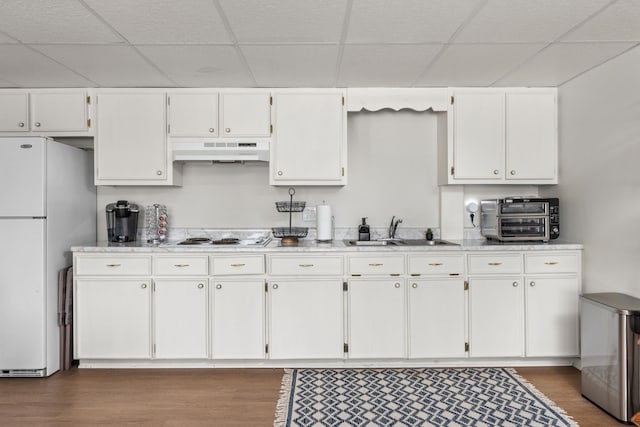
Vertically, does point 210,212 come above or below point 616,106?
below

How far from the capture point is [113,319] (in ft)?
10.5

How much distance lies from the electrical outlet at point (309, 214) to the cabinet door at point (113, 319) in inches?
56.8

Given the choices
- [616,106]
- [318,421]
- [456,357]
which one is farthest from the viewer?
[456,357]

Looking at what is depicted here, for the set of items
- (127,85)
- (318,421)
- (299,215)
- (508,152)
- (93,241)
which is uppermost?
(127,85)

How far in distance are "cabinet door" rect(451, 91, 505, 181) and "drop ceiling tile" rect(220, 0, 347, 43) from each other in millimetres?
1485

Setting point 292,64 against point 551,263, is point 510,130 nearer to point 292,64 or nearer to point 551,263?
point 551,263

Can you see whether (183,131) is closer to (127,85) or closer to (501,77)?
(127,85)

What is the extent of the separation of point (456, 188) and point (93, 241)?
3353 mm

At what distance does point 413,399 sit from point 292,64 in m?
2.44

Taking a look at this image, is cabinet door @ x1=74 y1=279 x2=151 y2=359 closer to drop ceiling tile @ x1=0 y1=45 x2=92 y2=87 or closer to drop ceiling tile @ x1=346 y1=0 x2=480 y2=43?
drop ceiling tile @ x1=0 y1=45 x2=92 y2=87

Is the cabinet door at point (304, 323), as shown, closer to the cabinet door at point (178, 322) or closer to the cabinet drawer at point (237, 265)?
the cabinet drawer at point (237, 265)

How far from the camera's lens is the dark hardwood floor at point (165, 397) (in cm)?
248

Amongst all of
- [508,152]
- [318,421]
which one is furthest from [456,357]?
[508,152]

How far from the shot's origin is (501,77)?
10.7 ft
